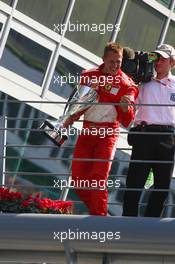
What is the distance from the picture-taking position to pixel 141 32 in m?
15.0

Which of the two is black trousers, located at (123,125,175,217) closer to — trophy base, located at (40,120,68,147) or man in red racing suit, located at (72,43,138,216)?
man in red racing suit, located at (72,43,138,216)

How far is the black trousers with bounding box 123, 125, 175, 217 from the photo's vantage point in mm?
8703

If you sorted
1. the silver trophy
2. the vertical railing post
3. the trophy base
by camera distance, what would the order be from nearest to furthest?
the silver trophy
the trophy base
the vertical railing post

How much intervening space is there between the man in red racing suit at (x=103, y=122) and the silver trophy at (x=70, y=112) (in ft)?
0.18

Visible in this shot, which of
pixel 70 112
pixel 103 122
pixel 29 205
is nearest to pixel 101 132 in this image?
pixel 103 122

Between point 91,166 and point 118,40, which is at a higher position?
point 118,40

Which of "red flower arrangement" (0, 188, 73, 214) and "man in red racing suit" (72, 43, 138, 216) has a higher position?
"man in red racing suit" (72, 43, 138, 216)

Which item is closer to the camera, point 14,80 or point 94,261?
point 94,261

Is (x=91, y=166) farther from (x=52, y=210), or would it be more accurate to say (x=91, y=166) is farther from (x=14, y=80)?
(x=14, y=80)

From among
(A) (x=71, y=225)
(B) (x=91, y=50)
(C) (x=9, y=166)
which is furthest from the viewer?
(B) (x=91, y=50)

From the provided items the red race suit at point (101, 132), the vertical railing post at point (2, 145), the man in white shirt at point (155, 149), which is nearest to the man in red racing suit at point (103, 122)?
the red race suit at point (101, 132)

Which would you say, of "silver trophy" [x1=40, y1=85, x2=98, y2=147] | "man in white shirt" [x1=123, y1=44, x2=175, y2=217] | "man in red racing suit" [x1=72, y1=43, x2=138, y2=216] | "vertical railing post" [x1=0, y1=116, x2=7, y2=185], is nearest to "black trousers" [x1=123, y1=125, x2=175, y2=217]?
"man in white shirt" [x1=123, y1=44, x2=175, y2=217]

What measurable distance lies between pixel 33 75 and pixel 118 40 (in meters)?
1.53

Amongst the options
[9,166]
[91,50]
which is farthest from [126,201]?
[91,50]
